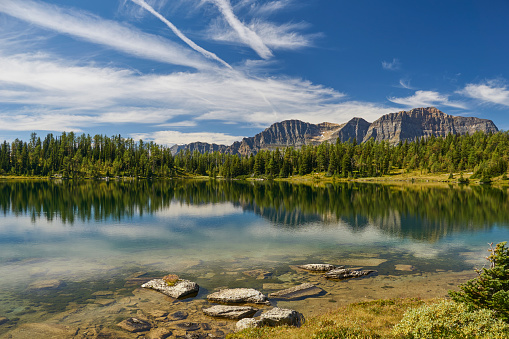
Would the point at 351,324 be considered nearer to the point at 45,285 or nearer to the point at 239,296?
the point at 239,296

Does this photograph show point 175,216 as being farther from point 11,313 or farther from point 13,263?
point 11,313

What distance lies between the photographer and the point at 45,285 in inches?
1136

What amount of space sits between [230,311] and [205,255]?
17758 mm

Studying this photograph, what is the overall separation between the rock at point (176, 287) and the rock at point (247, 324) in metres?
7.84

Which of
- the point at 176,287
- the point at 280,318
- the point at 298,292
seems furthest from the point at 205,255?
the point at 280,318

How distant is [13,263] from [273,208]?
6310cm

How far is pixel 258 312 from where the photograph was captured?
23.0 meters

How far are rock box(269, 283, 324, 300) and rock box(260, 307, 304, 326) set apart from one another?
182 inches

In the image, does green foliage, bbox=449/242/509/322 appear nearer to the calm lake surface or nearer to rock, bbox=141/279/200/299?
the calm lake surface

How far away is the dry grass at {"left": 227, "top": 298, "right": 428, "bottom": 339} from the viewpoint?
619 inches

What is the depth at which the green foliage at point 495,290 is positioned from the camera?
14586 mm

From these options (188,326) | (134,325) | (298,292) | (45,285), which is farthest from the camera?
(45,285)

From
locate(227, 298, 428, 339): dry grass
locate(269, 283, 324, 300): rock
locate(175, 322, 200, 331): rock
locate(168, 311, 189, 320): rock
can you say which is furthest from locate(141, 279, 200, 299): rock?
locate(227, 298, 428, 339): dry grass

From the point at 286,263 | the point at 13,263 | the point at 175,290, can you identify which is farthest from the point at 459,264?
the point at 13,263
